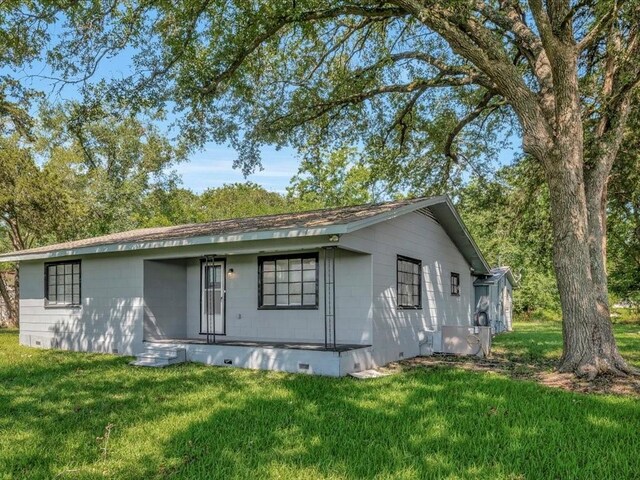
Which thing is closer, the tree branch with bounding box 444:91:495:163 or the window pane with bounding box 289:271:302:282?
the window pane with bounding box 289:271:302:282

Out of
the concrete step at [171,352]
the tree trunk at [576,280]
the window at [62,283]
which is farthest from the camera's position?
the window at [62,283]

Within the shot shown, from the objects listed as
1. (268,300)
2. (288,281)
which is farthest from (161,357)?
(288,281)

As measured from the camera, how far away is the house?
8.86 metres

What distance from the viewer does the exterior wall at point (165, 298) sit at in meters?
10.7

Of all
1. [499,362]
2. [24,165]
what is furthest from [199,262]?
[24,165]

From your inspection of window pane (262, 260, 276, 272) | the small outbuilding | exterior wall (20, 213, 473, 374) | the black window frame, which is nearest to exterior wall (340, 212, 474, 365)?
exterior wall (20, 213, 473, 374)

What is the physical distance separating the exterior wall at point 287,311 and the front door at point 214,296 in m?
0.19

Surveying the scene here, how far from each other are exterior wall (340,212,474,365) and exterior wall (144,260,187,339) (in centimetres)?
485

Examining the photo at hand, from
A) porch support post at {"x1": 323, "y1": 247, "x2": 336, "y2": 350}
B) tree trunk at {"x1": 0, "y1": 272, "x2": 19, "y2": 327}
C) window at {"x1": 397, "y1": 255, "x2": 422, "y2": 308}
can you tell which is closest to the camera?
porch support post at {"x1": 323, "y1": 247, "x2": 336, "y2": 350}

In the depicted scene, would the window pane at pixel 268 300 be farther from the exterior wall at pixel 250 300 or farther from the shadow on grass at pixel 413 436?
the shadow on grass at pixel 413 436

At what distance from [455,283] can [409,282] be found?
3.78 m

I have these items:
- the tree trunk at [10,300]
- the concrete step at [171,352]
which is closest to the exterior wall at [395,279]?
the concrete step at [171,352]

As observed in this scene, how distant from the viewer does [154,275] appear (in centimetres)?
1084

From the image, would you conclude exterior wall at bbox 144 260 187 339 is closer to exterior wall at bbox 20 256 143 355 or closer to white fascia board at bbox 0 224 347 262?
exterior wall at bbox 20 256 143 355
